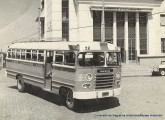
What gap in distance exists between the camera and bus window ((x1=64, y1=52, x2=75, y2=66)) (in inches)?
434

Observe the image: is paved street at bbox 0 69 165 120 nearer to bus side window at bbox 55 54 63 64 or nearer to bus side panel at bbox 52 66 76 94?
bus side panel at bbox 52 66 76 94

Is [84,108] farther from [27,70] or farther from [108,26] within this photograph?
[108,26]

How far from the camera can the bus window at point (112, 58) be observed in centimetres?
1155

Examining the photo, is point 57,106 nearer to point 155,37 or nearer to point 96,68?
point 96,68

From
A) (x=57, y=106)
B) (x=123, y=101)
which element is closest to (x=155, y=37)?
(x=123, y=101)

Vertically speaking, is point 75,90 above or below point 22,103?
above

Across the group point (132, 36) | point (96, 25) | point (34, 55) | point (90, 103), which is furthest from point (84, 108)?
point (132, 36)

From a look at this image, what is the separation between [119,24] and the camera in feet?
111

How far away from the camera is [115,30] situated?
33.4m

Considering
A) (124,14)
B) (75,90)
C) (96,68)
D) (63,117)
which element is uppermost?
(124,14)

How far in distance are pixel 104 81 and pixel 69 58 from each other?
180 centimetres

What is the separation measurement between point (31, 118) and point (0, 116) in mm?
1257

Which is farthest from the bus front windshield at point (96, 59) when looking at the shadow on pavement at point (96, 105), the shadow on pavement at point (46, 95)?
the shadow on pavement at point (46, 95)

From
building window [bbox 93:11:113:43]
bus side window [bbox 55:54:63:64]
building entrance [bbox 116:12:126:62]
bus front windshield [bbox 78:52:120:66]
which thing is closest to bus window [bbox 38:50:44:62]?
bus side window [bbox 55:54:63:64]
